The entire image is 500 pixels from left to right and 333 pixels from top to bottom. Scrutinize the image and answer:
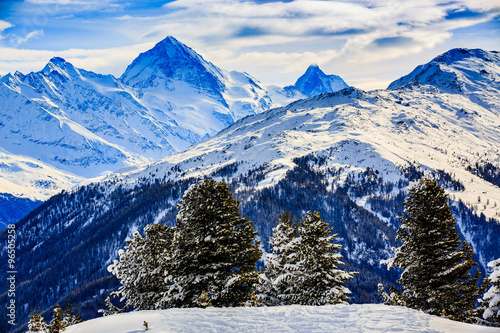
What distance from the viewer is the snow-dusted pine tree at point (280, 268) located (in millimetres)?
28203

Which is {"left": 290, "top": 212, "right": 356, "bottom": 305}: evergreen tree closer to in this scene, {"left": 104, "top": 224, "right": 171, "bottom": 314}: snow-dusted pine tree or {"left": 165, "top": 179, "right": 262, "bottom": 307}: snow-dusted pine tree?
{"left": 165, "top": 179, "right": 262, "bottom": 307}: snow-dusted pine tree

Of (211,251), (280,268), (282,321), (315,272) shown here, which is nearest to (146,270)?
(211,251)

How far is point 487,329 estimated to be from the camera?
14.9m

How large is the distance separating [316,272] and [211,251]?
780cm

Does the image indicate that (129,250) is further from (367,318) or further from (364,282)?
(364,282)

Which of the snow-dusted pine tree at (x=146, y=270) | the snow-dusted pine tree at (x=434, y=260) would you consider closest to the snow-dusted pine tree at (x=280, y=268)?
the snow-dusted pine tree at (x=434, y=260)

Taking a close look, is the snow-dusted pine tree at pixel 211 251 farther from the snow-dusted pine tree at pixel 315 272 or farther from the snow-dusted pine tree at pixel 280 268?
the snow-dusted pine tree at pixel 315 272

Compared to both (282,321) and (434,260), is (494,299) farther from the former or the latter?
(282,321)

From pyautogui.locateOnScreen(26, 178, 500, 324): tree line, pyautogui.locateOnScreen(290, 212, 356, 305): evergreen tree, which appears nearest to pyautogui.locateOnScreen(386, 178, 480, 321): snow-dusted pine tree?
pyautogui.locateOnScreen(26, 178, 500, 324): tree line

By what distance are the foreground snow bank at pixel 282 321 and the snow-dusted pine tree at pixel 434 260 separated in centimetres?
832

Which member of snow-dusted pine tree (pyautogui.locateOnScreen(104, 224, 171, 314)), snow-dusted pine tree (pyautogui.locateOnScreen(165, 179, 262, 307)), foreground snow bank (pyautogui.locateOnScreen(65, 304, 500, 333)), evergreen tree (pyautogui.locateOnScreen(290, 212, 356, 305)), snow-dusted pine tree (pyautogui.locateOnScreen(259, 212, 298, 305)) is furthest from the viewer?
snow-dusted pine tree (pyautogui.locateOnScreen(104, 224, 171, 314))

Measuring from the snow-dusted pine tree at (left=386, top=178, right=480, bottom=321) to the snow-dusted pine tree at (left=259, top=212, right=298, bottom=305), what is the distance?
722cm

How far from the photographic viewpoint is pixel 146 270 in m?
30.0

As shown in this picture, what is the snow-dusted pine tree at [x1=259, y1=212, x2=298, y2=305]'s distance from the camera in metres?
28.2
